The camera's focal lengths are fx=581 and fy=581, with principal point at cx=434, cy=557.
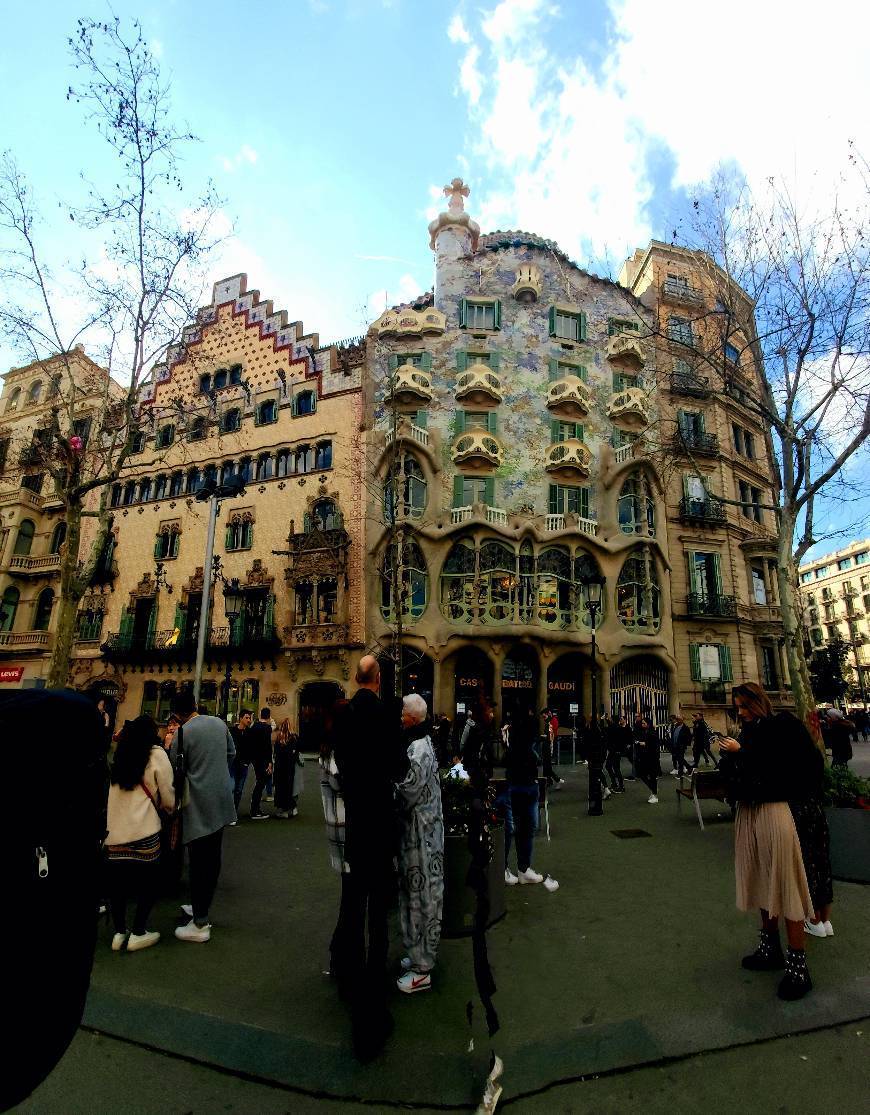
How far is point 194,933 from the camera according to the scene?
504cm

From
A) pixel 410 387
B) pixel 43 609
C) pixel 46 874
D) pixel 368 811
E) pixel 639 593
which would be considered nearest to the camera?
pixel 46 874

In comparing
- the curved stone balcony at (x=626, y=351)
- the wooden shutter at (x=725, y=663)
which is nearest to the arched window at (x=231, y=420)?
the curved stone balcony at (x=626, y=351)

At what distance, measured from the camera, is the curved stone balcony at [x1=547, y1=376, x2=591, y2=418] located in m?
27.2

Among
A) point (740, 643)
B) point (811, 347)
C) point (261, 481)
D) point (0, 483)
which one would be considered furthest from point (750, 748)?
point (0, 483)

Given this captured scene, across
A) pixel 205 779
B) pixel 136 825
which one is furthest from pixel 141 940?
pixel 205 779

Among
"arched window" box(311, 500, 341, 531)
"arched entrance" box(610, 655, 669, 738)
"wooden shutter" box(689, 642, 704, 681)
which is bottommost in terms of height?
"arched entrance" box(610, 655, 669, 738)

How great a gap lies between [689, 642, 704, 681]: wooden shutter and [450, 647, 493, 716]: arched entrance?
361 inches

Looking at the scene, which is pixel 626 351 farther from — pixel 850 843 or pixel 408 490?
pixel 850 843

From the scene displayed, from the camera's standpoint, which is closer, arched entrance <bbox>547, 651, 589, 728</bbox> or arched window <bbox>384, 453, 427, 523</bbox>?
arched entrance <bbox>547, 651, 589, 728</bbox>

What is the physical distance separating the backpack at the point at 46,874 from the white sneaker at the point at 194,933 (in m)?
3.79

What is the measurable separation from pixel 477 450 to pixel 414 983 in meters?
23.0

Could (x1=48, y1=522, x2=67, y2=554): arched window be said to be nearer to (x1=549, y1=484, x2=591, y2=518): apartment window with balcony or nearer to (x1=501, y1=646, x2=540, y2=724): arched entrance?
(x1=501, y1=646, x2=540, y2=724): arched entrance

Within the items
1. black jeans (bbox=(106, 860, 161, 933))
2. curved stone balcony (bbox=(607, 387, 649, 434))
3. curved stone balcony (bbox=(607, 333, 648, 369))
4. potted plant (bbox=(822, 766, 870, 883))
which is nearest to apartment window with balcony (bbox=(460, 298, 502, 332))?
curved stone balcony (bbox=(607, 333, 648, 369))

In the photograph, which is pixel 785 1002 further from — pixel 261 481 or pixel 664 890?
pixel 261 481
